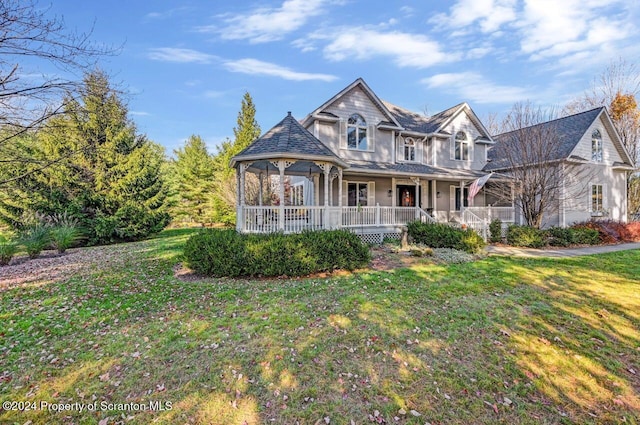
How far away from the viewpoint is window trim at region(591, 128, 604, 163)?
1816cm

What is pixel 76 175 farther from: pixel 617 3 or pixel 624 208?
pixel 624 208

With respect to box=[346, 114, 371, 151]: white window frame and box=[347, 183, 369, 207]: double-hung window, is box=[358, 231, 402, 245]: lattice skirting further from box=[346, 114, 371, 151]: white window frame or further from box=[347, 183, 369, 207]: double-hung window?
box=[346, 114, 371, 151]: white window frame

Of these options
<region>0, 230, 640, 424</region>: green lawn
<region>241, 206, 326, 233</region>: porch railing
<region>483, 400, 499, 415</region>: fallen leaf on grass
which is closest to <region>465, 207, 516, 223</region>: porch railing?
<region>0, 230, 640, 424</region>: green lawn

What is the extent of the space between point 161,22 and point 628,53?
32.1 m

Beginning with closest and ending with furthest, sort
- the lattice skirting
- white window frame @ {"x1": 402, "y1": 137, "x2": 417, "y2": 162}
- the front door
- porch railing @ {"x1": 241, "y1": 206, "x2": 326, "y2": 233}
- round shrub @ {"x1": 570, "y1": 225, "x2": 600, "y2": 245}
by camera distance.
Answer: porch railing @ {"x1": 241, "y1": 206, "x2": 326, "y2": 233} < the lattice skirting < round shrub @ {"x1": 570, "y1": 225, "x2": 600, "y2": 245} < the front door < white window frame @ {"x1": 402, "y1": 137, "x2": 417, "y2": 162}

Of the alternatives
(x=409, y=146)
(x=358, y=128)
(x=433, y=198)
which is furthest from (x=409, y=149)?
(x=358, y=128)

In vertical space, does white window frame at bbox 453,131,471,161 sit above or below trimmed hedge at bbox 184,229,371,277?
above

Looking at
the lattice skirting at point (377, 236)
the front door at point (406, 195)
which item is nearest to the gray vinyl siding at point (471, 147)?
the front door at point (406, 195)

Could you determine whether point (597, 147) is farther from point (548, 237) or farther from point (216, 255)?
point (216, 255)

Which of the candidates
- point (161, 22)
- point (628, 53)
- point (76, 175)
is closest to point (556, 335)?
point (161, 22)

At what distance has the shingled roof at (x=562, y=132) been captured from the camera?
49.5 feet

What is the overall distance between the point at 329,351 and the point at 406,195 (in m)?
14.6

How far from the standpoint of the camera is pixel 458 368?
152 inches

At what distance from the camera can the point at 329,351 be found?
13.9 feet
